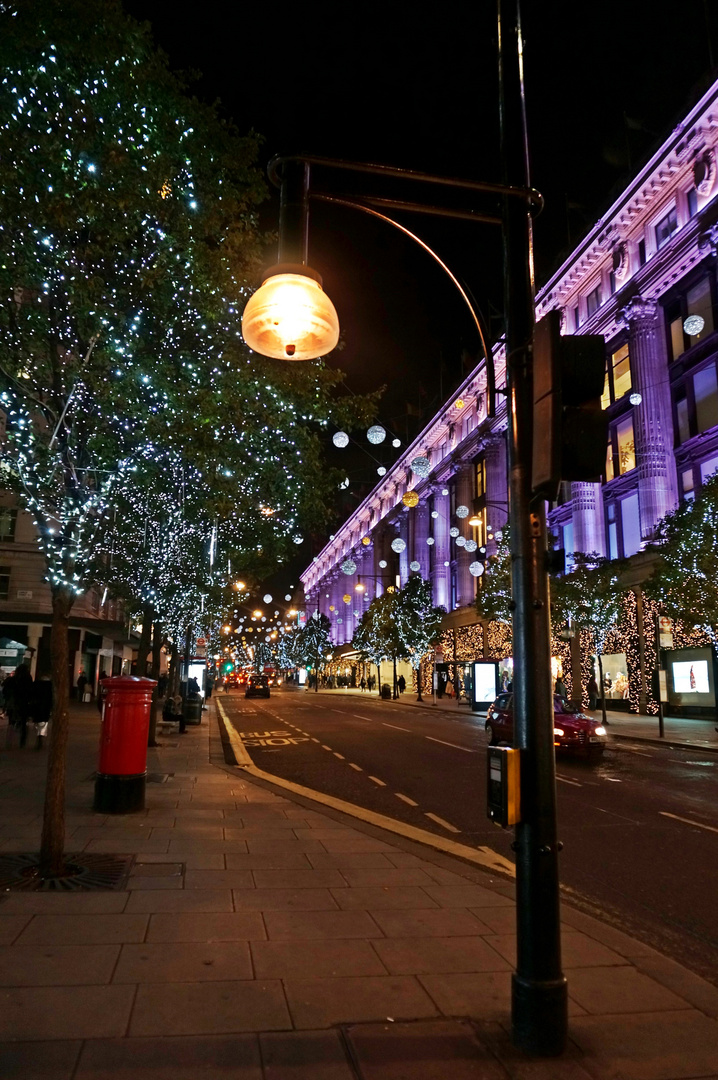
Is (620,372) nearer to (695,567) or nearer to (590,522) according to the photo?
(590,522)

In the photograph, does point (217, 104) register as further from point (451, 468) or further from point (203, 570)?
point (451, 468)

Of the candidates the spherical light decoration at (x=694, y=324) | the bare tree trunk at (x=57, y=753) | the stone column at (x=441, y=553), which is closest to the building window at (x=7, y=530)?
the spherical light decoration at (x=694, y=324)

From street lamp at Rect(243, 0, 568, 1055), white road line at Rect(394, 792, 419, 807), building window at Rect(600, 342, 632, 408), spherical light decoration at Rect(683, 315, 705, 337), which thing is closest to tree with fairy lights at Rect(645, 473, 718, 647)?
spherical light decoration at Rect(683, 315, 705, 337)

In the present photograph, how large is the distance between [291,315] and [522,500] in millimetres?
1805

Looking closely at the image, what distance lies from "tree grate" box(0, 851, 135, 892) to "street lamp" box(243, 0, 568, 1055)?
4356 millimetres

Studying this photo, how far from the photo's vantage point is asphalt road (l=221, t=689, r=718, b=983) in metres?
7.23

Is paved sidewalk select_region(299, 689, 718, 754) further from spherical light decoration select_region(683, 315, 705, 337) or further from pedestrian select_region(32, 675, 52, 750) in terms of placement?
pedestrian select_region(32, 675, 52, 750)

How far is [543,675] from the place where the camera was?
4.25 meters

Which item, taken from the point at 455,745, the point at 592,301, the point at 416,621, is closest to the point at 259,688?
the point at 416,621

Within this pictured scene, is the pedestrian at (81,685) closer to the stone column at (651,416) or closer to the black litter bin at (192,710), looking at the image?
the black litter bin at (192,710)

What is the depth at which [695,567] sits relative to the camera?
25078mm

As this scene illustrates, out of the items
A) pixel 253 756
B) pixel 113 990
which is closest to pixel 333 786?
pixel 253 756

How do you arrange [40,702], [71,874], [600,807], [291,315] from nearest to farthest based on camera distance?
1. [291,315]
2. [71,874]
3. [600,807]
4. [40,702]

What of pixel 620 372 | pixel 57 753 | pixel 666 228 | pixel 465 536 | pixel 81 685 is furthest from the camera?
pixel 465 536
